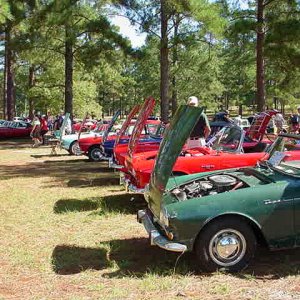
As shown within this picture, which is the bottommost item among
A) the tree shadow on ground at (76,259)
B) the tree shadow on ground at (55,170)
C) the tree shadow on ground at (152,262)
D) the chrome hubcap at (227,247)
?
the tree shadow on ground at (76,259)

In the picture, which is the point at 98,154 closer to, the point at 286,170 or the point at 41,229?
the point at 41,229

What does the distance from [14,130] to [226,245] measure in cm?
2502

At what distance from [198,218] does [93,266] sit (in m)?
1.42

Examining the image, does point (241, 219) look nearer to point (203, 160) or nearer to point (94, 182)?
point (203, 160)

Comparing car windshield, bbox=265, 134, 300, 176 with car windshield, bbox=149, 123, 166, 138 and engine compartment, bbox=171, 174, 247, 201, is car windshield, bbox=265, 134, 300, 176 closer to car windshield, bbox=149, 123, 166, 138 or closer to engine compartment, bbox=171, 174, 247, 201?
engine compartment, bbox=171, 174, 247, 201

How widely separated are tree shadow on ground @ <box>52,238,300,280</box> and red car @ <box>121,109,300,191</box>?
1.74 m

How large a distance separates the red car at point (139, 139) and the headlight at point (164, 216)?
3394 millimetres

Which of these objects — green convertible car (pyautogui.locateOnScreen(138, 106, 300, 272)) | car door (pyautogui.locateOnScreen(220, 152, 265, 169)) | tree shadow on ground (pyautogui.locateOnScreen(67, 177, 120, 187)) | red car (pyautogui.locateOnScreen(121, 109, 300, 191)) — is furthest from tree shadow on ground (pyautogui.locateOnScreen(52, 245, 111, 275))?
tree shadow on ground (pyautogui.locateOnScreen(67, 177, 120, 187))

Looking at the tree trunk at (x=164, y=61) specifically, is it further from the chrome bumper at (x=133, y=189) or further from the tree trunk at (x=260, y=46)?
the chrome bumper at (x=133, y=189)

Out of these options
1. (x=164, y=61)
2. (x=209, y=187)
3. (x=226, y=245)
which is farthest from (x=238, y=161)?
(x=164, y=61)

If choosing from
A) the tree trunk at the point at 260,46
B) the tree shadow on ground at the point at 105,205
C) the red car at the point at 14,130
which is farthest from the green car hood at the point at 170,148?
the red car at the point at 14,130

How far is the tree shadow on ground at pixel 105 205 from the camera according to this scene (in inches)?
332

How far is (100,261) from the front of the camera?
5848 millimetres

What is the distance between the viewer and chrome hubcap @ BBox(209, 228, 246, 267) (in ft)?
16.7
